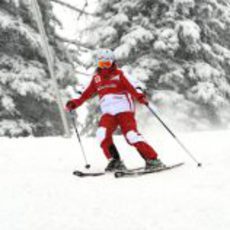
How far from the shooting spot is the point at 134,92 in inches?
259

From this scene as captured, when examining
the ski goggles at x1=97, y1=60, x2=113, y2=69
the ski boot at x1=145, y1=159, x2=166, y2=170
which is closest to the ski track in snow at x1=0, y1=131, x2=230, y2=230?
the ski boot at x1=145, y1=159, x2=166, y2=170

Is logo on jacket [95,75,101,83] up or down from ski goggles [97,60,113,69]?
down

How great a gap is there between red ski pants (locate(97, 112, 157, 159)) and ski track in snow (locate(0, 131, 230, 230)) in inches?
20.8

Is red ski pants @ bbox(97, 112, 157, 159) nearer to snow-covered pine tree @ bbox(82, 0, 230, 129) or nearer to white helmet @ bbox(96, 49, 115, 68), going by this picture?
white helmet @ bbox(96, 49, 115, 68)

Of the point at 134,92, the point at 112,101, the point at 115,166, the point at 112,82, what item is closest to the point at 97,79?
the point at 112,82

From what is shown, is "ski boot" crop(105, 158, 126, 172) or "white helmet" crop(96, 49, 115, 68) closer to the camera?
"ski boot" crop(105, 158, 126, 172)

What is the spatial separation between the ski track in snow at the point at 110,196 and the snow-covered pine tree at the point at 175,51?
6.82 metres

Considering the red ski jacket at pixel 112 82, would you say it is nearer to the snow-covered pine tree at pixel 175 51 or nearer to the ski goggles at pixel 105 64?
the ski goggles at pixel 105 64

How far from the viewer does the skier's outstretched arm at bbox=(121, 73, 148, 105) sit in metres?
6.53

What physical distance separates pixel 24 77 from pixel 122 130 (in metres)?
7.21

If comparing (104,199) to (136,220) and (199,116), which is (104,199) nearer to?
(136,220)

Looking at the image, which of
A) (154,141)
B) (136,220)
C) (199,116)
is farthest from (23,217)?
(199,116)

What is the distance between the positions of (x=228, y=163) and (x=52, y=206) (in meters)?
2.58

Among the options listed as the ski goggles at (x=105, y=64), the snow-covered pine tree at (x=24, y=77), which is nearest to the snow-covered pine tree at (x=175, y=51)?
the snow-covered pine tree at (x=24, y=77)
